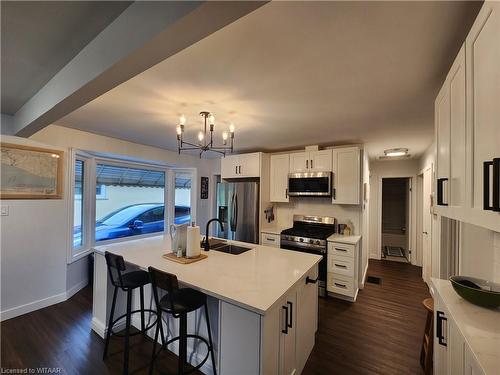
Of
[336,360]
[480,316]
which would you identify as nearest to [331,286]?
[336,360]

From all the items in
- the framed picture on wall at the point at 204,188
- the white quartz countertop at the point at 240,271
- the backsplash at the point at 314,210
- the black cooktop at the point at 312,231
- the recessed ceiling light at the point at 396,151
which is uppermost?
the recessed ceiling light at the point at 396,151

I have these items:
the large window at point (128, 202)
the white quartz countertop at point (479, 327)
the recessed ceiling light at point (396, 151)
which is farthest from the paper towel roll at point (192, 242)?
the recessed ceiling light at point (396, 151)

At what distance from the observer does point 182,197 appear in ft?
16.2

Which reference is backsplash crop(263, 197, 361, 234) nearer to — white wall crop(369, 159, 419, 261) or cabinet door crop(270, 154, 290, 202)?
cabinet door crop(270, 154, 290, 202)

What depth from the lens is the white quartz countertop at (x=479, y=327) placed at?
756mm

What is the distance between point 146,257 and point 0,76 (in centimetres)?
180

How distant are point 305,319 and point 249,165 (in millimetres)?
2730

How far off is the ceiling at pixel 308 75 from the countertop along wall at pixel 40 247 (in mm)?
302

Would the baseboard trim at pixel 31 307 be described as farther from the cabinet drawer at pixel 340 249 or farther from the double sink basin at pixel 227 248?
the cabinet drawer at pixel 340 249

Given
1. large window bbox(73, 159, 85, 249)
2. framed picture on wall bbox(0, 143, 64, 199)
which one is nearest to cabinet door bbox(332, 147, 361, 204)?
framed picture on wall bbox(0, 143, 64, 199)

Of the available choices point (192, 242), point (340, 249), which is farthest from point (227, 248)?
point (340, 249)

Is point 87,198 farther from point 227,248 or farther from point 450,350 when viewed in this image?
point 450,350

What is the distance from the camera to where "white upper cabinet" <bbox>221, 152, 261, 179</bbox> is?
3971 millimetres

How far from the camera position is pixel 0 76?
163 centimetres
